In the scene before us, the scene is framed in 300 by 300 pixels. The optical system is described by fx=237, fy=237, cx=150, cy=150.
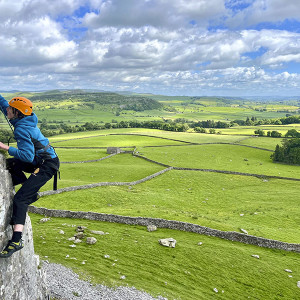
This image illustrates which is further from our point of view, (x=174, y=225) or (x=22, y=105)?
(x=174, y=225)

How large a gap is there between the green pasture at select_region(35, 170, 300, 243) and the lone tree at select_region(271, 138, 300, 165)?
77.3ft

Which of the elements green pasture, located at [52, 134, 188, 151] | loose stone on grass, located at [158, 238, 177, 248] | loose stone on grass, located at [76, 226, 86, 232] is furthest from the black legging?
green pasture, located at [52, 134, 188, 151]

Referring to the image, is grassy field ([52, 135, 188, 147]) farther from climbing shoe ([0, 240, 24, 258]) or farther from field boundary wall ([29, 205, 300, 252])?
climbing shoe ([0, 240, 24, 258])

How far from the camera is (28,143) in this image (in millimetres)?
8328

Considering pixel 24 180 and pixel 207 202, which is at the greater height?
pixel 24 180

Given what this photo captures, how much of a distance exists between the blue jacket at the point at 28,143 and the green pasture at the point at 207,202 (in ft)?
65.9

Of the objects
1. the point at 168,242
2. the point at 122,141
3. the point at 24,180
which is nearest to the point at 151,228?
the point at 168,242

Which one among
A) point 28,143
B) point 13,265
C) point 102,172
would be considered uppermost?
point 28,143

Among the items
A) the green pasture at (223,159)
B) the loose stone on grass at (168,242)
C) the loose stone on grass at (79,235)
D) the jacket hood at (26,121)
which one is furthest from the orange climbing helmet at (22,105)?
the green pasture at (223,159)

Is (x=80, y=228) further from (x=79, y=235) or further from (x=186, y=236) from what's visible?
(x=186, y=236)

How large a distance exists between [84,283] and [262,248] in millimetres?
17788

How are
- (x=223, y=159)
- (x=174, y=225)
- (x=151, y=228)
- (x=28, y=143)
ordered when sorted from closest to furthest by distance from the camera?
(x=28, y=143), (x=151, y=228), (x=174, y=225), (x=223, y=159)

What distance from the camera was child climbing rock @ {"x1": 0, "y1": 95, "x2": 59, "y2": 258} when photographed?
27.0 ft

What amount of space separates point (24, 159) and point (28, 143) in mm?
575
